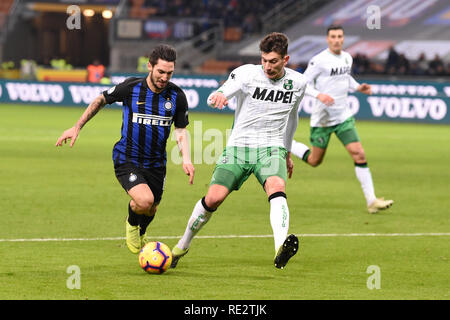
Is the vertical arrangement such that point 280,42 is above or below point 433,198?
above

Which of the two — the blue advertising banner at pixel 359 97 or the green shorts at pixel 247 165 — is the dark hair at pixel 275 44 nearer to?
the green shorts at pixel 247 165

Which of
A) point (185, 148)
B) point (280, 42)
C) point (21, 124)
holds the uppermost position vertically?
point (280, 42)

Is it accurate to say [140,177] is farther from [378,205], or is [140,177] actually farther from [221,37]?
[221,37]

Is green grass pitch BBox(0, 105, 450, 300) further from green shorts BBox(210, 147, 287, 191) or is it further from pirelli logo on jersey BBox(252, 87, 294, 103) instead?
pirelli logo on jersey BBox(252, 87, 294, 103)

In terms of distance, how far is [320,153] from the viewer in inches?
539

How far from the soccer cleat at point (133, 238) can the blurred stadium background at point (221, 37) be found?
24072 mm

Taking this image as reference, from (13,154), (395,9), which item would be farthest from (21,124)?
(395,9)

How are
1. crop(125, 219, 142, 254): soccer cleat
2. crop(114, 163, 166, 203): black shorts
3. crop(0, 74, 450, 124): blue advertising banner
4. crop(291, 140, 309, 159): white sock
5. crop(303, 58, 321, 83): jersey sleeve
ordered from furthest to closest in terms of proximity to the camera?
crop(0, 74, 450, 124): blue advertising banner → crop(291, 140, 309, 159): white sock → crop(303, 58, 321, 83): jersey sleeve → crop(125, 219, 142, 254): soccer cleat → crop(114, 163, 166, 203): black shorts

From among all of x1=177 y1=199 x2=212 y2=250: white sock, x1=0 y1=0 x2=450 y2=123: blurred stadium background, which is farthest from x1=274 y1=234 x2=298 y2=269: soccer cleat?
x1=0 y1=0 x2=450 y2=123: blurred stadium background

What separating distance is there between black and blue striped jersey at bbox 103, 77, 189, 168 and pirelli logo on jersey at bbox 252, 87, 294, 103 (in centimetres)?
71

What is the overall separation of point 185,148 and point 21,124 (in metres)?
18.9

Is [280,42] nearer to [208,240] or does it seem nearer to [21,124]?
[208,240]

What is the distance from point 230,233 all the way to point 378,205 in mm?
2720

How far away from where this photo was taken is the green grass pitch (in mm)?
7844
